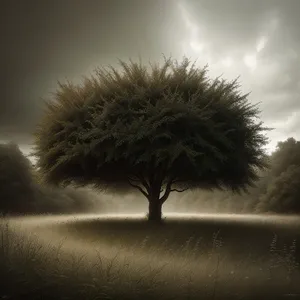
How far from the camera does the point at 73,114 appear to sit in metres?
22.1

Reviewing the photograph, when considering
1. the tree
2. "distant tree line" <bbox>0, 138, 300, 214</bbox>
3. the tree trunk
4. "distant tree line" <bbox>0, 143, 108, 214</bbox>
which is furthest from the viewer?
"distant tree line" <bbox>0, 138, 300, 214</bbox>

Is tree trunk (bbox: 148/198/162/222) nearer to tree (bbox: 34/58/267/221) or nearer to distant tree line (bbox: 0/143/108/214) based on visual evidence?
tree (bbox: 34/58/267/221)

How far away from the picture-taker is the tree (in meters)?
19.2

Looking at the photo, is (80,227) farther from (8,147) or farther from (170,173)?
(8,147)

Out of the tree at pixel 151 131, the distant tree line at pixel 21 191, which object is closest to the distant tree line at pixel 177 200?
the distant tree line at pixel 21 191

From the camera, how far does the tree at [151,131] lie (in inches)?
755

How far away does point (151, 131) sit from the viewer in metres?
18.7

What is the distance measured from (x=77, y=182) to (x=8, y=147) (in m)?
27.7

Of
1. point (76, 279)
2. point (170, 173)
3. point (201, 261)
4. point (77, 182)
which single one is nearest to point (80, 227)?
point (77, 182)

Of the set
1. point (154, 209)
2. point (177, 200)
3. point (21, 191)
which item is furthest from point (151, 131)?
point (177, 200)

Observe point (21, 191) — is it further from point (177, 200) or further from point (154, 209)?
point (177, 200)

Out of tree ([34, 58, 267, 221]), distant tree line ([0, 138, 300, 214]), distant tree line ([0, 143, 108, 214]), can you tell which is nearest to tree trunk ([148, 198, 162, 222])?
tree ([34, 58, 267, 221])

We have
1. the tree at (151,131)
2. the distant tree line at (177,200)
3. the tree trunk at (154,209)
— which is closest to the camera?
the tree at (151,131)

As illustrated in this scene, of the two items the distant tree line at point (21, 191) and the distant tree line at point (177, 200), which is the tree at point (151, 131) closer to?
the distant tree line at point (177, 200)
